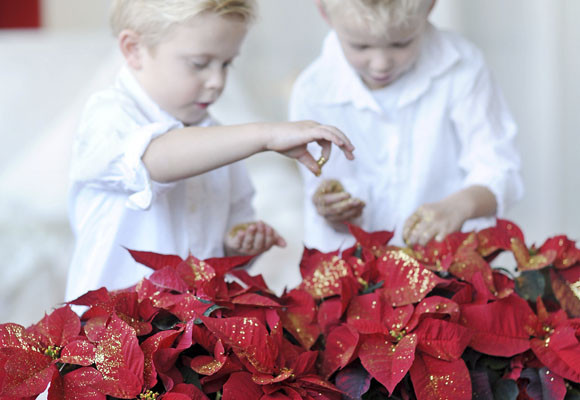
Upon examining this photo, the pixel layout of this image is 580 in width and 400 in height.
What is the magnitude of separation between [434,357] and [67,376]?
12.4 inches

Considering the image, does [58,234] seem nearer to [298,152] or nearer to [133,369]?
[298,152]

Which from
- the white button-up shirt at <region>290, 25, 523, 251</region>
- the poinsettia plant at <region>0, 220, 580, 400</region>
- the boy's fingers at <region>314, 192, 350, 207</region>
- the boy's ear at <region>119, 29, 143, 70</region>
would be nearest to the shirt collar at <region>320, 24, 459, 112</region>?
the white button-up shirt at <region>290, 25, 523, 251</region>

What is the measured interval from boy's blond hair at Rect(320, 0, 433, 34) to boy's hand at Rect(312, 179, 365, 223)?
228 mm

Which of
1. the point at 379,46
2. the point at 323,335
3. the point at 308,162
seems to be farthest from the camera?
the point at 379,46

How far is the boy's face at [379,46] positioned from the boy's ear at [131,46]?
0.93ft

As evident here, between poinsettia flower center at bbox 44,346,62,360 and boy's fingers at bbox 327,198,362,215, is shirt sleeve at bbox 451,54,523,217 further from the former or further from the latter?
poinsettia flower center at bbox 44,346,62,360

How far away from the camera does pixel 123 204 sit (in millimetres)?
1011

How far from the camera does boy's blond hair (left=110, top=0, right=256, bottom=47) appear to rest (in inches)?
36.5

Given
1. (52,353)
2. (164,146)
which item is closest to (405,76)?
(164,146)

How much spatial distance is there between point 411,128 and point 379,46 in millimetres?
195

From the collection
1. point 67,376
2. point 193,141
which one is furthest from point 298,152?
point 67,376

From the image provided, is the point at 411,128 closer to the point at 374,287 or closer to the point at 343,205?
the point at 343,205

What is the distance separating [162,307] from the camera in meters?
0.68

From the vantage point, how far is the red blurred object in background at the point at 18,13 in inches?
123
